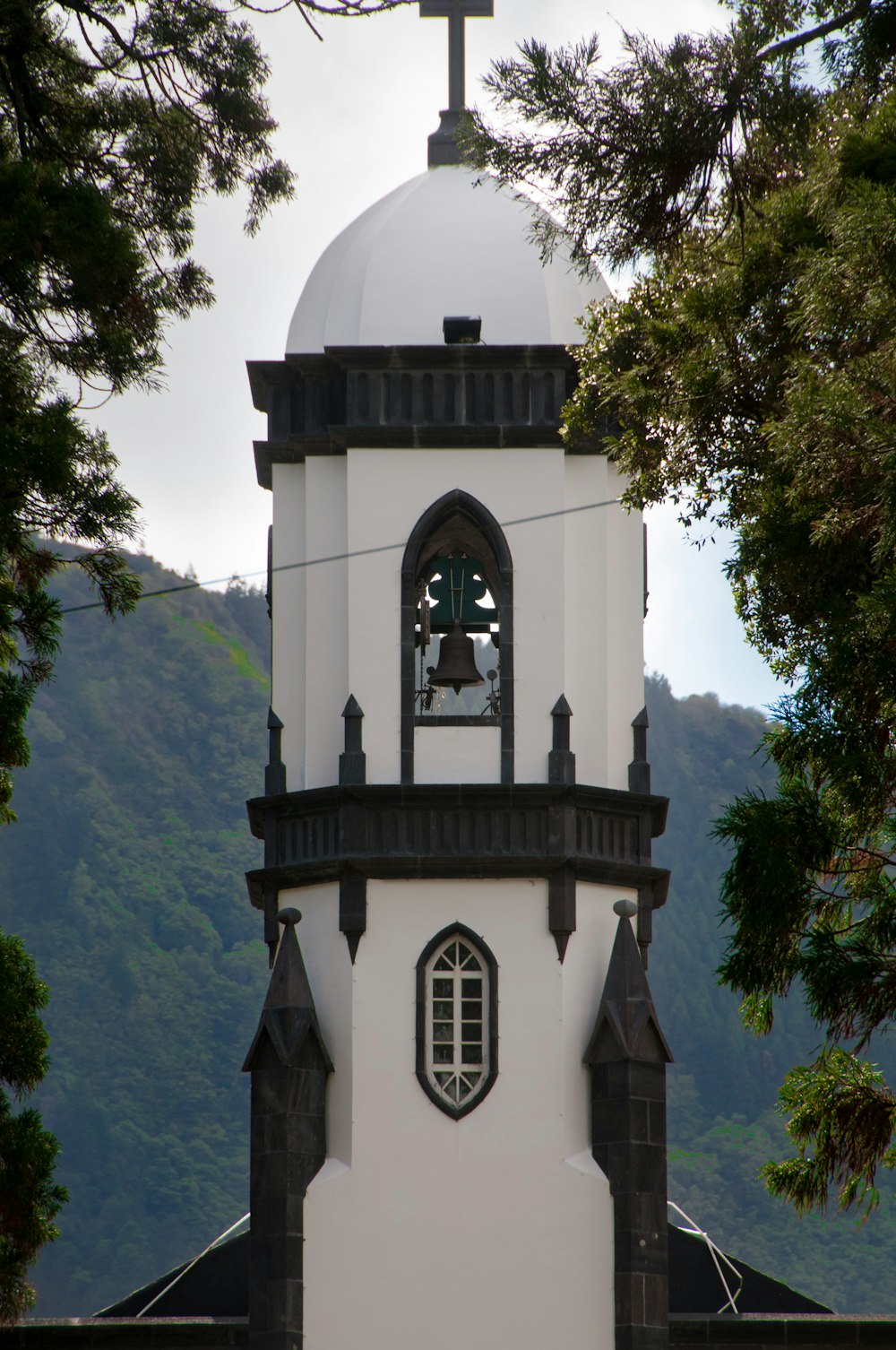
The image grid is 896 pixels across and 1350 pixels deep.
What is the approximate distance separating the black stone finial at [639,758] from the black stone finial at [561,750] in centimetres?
64

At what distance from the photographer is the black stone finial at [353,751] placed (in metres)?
22.8

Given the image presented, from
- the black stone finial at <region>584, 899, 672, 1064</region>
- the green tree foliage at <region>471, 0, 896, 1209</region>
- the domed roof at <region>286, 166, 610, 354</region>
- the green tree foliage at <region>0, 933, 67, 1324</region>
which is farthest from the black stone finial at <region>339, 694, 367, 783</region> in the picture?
the green tree foliage at <region>471, 0, 896, 1209</region>

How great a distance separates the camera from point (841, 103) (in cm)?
1458


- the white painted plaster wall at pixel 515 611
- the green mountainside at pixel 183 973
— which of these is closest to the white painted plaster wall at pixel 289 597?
the white painted plaster wall at pixel 515 611

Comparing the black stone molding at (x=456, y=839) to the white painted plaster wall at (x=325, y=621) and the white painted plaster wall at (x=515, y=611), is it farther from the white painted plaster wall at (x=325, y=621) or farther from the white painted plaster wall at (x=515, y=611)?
the white painted plaster wall at (x=325, y=621)

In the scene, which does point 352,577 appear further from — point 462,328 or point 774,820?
point 774,820

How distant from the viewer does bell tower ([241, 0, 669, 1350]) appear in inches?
854

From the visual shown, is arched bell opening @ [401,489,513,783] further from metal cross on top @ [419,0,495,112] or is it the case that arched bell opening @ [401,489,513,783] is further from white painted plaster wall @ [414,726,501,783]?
metal cross on top @ [419,0,495,112]

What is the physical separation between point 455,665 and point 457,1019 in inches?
120

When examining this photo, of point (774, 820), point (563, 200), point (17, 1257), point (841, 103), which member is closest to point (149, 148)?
point (563, 200)

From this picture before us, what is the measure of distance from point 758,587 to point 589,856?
26.1 ft

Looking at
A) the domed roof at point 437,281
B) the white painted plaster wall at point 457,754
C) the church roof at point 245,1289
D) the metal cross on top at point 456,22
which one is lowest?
the church roof at point 245,1289

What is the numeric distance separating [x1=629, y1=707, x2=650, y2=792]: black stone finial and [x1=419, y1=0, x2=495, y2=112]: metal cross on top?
6027 mm

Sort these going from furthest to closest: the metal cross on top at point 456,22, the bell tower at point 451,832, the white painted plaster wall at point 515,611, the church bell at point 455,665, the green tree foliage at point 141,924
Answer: the green tree foliage at point 141,924 < the metal cross on top at point 456,22 < the church bell at point 455,665 < the white painted plaster wall at point 515,611 < the bell tower at point 451,832
